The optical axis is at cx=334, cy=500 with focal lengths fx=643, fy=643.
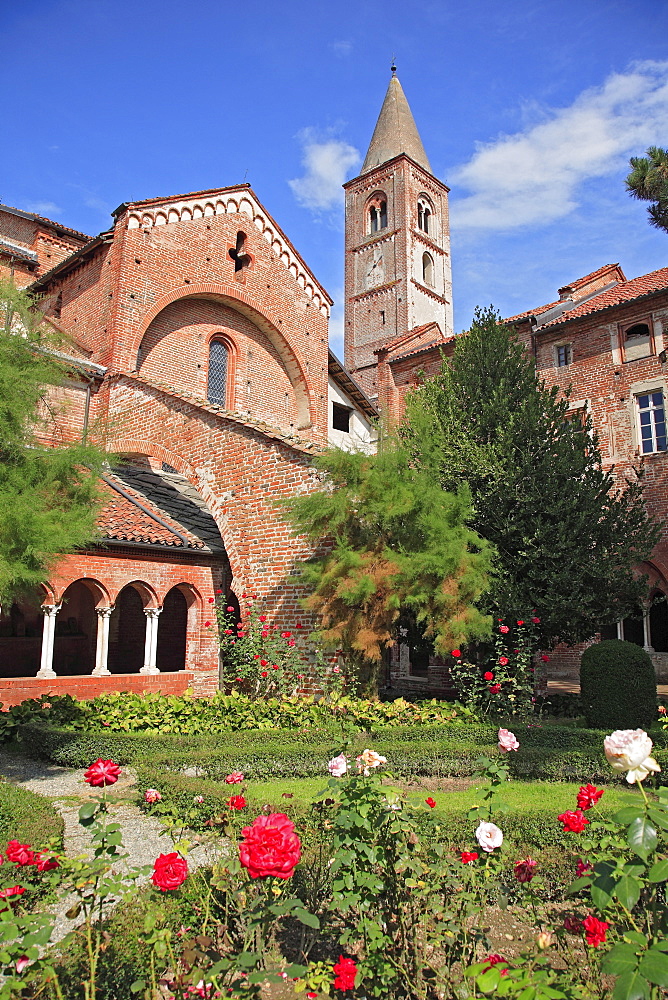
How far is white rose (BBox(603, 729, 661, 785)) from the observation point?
7.47 ft

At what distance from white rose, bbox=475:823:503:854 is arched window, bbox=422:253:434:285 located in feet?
140

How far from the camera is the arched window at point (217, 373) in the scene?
60.4ft

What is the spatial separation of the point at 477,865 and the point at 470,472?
919cm

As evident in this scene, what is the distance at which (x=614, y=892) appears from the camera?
2.19 m

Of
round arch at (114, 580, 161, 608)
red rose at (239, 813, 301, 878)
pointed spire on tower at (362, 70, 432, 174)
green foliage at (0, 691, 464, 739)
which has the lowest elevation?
green foliage at (0, 691, 464, 739)

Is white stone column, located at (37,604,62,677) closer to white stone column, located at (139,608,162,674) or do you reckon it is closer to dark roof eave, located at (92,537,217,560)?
dark roof eave, located at (92,537,217,560)

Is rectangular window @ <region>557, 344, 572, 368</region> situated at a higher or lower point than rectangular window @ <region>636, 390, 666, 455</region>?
higher

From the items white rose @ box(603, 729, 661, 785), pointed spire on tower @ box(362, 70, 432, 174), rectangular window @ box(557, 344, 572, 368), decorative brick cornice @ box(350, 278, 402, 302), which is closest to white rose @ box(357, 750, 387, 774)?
white rose @ box(603, 729, 661, 785)

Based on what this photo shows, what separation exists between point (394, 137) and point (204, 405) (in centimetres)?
3863

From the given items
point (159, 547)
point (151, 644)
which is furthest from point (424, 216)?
point (151, 644)

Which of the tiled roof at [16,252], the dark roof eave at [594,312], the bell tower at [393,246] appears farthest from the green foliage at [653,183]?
the bell tower at [393,246]

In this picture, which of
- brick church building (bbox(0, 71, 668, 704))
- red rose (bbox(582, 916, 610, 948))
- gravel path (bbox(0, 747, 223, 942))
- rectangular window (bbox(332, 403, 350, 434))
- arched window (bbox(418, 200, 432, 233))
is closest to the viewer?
red rose (bbox(582, 916, 610, 948))

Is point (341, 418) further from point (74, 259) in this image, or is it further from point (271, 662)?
point (271, 662)

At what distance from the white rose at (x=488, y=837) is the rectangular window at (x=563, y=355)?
21.0 metres
